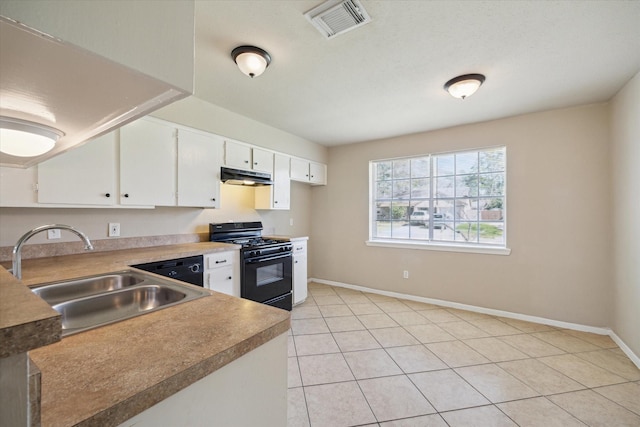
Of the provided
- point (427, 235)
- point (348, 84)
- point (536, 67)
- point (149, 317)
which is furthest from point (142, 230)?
point (536, 67)

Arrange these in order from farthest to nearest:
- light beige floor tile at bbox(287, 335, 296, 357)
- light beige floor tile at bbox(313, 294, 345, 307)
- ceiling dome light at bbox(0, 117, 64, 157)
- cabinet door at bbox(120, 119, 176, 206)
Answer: light beige floor tile at bbox(313, 294, 345, 307) → light beige floor tile at bbox(287, 335, 296, 357) → cabinet door at bbox(120, 119, 176, 206) → ceiling dome light at bbox(0, 117, 64, 157)

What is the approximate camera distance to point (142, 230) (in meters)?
2.68

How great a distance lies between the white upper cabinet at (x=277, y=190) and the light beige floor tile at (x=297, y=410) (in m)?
2.33

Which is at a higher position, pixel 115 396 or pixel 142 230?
pixel 142 230

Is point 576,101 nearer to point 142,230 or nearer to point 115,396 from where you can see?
point 115,396

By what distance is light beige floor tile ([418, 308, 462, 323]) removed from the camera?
3.24 meters

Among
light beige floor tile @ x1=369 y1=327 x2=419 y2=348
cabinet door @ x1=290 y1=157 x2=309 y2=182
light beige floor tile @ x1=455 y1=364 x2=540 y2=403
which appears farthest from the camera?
cabinet door @ x1=290 y1=157 x2=309 y2=182

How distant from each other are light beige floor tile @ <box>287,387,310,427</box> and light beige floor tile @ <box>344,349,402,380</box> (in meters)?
0.50

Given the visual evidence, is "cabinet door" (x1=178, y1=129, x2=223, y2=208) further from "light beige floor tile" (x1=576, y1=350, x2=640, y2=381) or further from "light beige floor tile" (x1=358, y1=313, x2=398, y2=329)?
"light beige floor tile" (x1=576, y1=350, x2=640, y2=381)

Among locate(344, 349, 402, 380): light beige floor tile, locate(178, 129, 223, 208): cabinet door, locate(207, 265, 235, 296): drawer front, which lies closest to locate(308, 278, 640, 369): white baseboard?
locate(344, 349, 402, 380): light beige floor tile

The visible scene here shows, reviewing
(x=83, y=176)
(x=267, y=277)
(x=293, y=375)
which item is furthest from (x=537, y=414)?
(x=83, y=176)

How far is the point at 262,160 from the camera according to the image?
3.57 metres

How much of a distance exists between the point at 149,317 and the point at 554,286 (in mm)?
3990

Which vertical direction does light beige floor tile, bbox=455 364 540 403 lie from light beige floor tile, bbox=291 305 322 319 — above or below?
Answer: below
